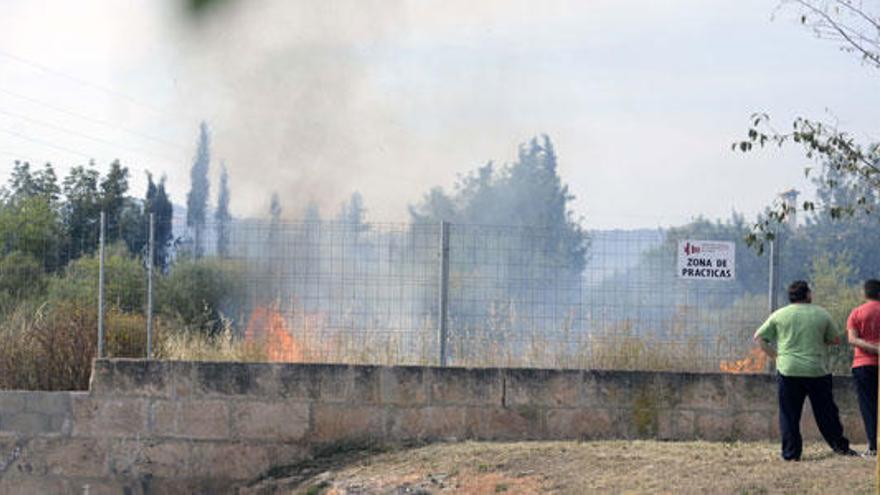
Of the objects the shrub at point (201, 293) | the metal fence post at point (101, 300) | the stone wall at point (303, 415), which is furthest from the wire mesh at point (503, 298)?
the metal fence post at point (101, 300)

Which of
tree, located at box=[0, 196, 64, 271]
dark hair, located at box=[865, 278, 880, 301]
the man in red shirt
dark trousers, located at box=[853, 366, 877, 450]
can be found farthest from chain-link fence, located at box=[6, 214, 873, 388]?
dark trousers, located at box=[853, 366, 877, 450]

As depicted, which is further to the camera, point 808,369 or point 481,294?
point 481,294

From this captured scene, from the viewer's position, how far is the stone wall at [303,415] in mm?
14266

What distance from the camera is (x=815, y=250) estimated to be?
16.0 meters

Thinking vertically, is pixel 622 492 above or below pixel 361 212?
below

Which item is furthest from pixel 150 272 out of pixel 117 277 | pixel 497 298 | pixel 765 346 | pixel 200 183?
pixel 200 183

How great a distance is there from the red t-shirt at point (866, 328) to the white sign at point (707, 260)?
2.42 metres

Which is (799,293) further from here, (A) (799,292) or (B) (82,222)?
(B) (82,222)

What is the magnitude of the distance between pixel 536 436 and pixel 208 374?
10.6ft

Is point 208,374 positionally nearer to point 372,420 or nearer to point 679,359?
point 372,420

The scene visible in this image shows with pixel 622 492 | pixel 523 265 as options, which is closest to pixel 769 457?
pixel 622 492

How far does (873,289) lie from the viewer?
12531 mm

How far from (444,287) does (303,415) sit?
1866 mm

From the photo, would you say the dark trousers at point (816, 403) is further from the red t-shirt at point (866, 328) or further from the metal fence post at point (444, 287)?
the metal fence post at point (444, 287)
